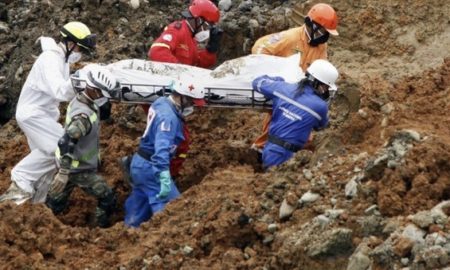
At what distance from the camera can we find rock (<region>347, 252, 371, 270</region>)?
27.0 feet

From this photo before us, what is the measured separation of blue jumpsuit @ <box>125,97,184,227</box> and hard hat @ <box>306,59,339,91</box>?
1.36 meters

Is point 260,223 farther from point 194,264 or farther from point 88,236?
point 88,236

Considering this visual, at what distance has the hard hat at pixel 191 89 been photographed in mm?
11000

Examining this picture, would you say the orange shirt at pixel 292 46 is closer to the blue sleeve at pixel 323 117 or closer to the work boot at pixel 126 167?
the blue sleeve at pixel 323 117

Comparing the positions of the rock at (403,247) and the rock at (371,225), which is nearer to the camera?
the rock at (403,247)

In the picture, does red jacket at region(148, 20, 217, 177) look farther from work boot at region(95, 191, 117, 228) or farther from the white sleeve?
the white sleeve

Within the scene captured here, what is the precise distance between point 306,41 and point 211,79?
1259mm

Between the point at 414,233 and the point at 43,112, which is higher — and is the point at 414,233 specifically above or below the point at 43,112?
above

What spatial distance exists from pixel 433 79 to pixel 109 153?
3639 millimetres

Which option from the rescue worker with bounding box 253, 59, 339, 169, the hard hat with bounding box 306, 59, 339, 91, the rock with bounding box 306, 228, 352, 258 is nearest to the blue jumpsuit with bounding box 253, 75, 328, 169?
the rescue worker with bounding box 253, 59, 339, 169

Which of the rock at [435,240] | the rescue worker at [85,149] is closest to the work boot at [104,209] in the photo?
the rescue worker at [85,149]

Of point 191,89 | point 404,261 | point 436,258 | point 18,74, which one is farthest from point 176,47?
point 436,258

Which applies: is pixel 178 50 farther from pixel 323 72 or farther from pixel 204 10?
pixel 323 72

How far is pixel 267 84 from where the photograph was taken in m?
11.2
